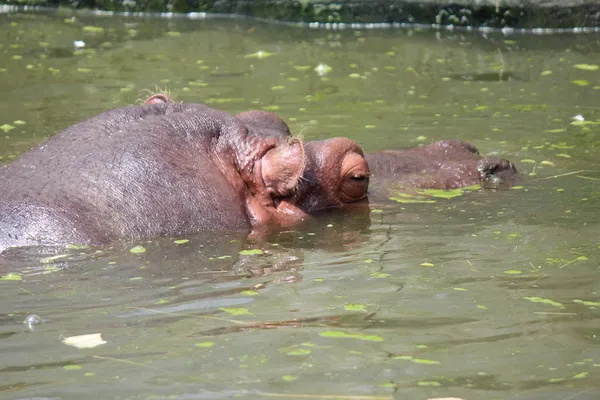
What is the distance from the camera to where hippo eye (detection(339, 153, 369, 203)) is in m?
6.85

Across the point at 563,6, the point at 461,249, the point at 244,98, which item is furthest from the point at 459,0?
the point at 461,249

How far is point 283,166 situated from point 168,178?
2.64ft

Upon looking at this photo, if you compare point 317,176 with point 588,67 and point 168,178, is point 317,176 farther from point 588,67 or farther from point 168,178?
point 588,67

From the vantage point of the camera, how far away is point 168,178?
6.01 meters

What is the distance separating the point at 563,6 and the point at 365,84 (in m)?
4.93

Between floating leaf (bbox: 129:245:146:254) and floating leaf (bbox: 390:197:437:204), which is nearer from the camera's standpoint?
floating leaf (bbox: 129:245:146:254)

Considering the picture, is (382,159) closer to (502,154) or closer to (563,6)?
(502,154)

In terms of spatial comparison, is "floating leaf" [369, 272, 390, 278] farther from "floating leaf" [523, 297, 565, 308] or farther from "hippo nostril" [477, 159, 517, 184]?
"hippo nostril" [477, 159, 517, 184]

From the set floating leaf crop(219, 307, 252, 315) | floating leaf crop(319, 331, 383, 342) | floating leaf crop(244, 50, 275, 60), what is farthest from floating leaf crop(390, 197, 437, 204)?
floating leaf crop(244, 50, 275, 60)

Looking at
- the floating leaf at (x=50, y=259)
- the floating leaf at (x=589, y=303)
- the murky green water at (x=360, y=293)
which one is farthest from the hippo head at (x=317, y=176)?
the floating leaf at (x=589, y=303)

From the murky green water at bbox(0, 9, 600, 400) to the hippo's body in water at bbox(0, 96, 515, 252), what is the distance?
5.7 inches

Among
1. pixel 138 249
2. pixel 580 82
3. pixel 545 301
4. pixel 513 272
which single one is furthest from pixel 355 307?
pixel 580 82

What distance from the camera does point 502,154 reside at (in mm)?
9008

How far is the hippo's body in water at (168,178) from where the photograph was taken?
5633 mm
